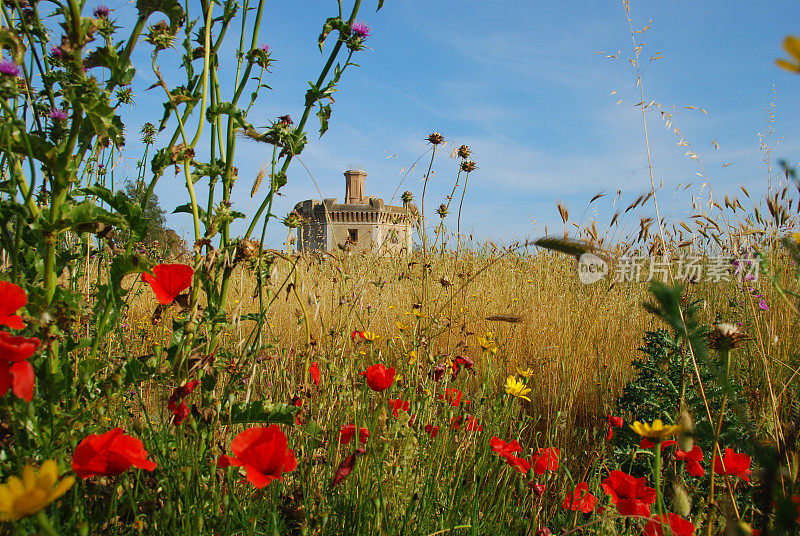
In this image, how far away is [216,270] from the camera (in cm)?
114

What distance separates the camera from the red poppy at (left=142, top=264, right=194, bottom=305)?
1004 mm

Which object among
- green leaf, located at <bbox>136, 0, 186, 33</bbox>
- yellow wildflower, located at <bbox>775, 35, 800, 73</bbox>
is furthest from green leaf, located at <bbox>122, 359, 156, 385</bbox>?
yellow wildflower, located at <bbox>775, 35, 800, 73</bbox>

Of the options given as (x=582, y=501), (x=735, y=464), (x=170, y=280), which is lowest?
(x=582, y=501)

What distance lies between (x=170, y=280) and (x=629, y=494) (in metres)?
1.06

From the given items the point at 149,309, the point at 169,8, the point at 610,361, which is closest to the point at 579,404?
the point at 610,361

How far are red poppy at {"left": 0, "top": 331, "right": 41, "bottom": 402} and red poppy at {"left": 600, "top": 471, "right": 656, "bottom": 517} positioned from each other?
107cm

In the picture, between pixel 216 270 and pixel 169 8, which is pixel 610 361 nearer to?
pixel 216 270

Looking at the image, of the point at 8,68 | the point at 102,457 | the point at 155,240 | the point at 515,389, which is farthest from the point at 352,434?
the point at 155,240

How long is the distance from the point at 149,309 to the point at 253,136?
3.31m

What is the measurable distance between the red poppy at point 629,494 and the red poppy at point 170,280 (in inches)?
38.7

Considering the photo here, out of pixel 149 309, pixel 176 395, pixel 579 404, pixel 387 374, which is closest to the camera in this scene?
pixel 176 395

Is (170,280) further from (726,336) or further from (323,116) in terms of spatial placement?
(726,336)

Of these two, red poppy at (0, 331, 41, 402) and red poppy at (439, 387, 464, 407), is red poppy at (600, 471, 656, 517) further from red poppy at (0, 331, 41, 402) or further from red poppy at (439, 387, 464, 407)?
red poppy at (0, 331, 41, 402)

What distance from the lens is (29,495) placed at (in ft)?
1.48
